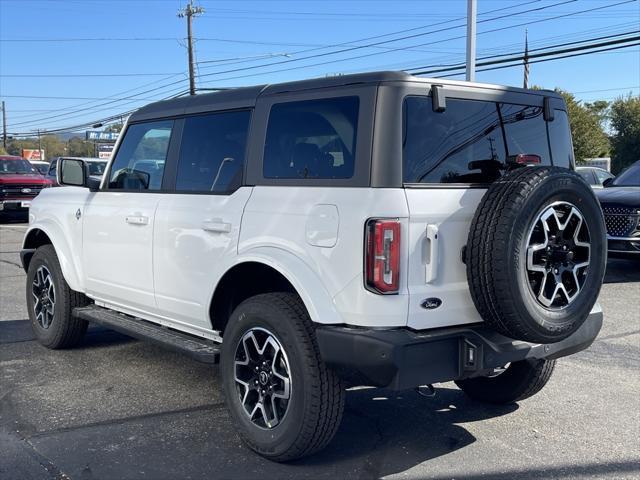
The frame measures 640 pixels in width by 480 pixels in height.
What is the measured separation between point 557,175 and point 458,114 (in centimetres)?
63

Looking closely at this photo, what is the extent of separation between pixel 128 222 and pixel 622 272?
8576 mm

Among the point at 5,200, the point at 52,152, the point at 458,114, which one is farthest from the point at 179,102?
the point at 52,152

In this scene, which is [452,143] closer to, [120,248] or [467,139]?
[467,139]

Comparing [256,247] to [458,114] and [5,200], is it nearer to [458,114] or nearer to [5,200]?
[458,114]

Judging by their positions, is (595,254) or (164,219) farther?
(164,219)

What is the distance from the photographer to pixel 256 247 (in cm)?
381

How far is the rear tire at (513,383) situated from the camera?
4438 mm

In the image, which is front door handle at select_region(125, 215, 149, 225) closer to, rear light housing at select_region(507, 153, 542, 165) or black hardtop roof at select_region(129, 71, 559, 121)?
black hardtop roof at select_region(129, 71, 559, 121)

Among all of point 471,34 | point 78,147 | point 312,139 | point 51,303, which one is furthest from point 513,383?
point 78,147

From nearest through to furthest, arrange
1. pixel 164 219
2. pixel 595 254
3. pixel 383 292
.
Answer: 1. pixel 383 292
2. pixel 595 254
3. pixel 164 219

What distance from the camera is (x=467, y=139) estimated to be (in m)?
3.71

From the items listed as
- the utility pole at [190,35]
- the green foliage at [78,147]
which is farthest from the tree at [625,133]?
the green foliage at [78,147]

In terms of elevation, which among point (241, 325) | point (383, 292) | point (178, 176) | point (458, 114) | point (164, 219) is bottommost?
point (241, 325)

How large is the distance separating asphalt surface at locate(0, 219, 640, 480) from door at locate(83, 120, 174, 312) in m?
0.69
